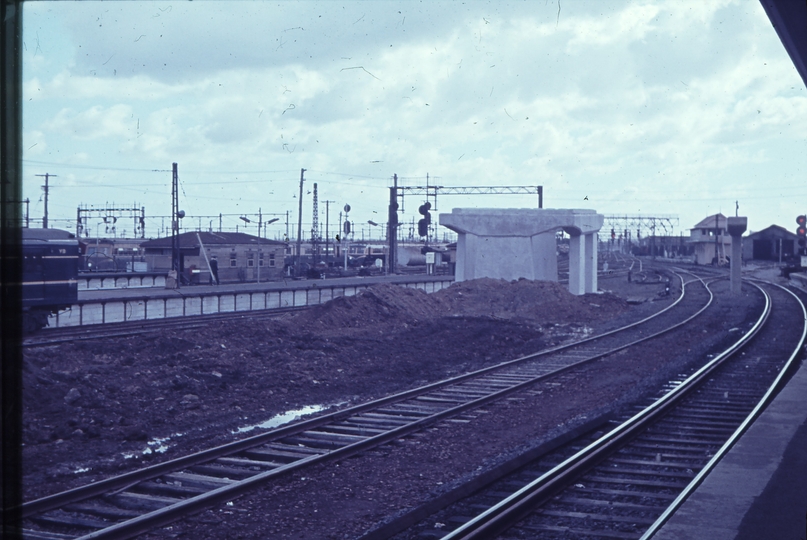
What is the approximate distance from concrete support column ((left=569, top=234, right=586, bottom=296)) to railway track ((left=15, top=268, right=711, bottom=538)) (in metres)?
25.2

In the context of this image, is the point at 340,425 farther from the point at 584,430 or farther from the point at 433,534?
the point at 433,534

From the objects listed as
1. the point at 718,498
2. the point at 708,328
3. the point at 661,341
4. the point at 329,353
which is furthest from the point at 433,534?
the point at 708,328

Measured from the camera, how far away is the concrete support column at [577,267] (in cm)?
4094

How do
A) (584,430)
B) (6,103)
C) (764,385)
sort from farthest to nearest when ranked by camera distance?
(764,385), (584,430), (6,103)

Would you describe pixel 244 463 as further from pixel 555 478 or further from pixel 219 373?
pixel 219 373

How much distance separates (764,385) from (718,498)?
8988 mm

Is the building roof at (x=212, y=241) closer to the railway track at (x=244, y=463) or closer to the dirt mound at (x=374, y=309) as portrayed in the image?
the dirt mound at (x=374, y=309)

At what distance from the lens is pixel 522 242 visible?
42531 millimetres

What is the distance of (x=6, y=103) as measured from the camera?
20.0 feet

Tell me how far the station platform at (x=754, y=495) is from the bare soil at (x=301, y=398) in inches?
101

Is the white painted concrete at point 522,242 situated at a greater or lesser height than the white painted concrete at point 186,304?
greater

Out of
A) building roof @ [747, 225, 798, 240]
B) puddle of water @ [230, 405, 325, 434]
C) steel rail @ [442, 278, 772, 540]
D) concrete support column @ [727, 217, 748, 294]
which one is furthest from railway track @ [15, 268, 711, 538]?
building roof @ [747, 225, 798, 240]

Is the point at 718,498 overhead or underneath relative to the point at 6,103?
underneath

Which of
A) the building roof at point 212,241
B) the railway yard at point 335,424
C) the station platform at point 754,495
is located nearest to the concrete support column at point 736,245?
the railway yard at point 335,424
